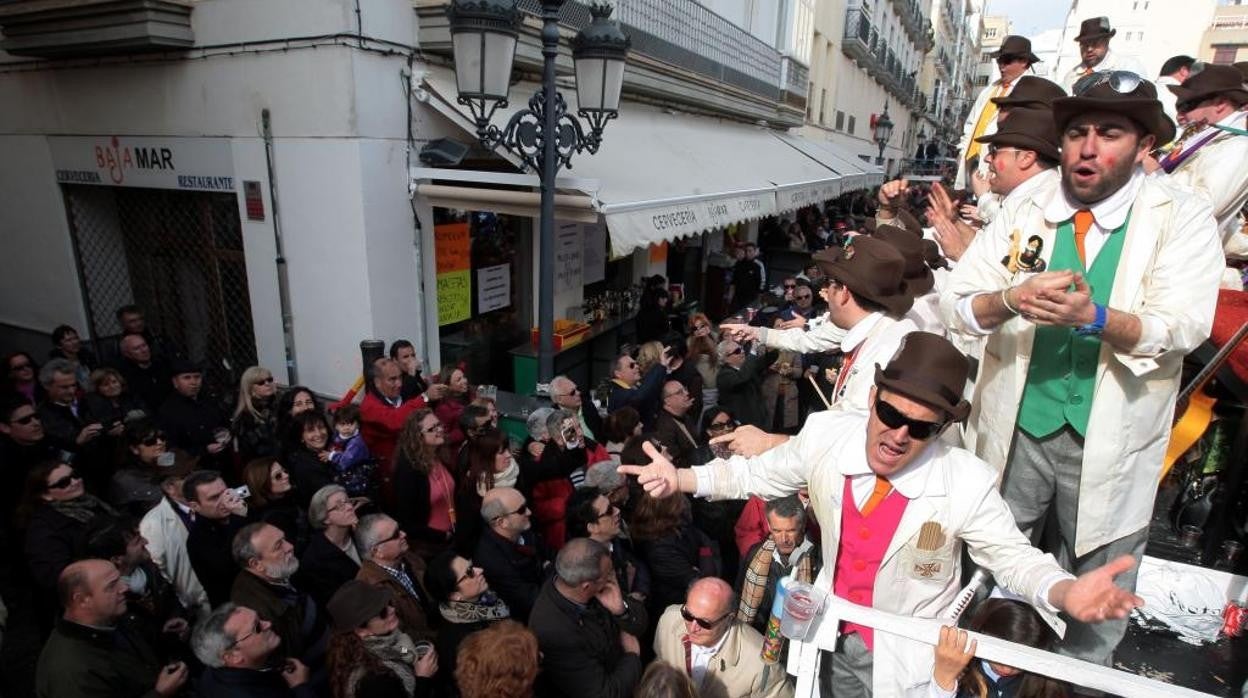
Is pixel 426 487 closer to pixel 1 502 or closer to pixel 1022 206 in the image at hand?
pixel 1 502

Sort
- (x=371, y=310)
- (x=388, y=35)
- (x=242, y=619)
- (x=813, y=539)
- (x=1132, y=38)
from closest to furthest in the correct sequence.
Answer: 1. (x=242, y=619)
2. (x=813, y=539)
3. (x=388, y=35)
4. (x=371, y=310)
5. (x=1132, y=38)

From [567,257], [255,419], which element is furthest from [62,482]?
[567,257]

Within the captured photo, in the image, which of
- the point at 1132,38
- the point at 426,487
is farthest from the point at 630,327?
the point at 1132,38

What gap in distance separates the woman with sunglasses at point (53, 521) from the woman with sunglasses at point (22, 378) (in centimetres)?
233

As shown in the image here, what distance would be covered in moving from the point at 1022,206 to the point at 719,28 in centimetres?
1078

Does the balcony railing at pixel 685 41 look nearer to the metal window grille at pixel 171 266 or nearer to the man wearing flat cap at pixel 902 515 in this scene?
the metal window grille at pixel 171 266

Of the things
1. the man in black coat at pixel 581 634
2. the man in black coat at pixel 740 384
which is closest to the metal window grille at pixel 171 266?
the man in black coat at pixel 740 384

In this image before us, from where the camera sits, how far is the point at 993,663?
1.80m

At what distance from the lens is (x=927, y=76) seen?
4506cm

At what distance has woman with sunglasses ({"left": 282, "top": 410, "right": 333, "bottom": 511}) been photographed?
445cm

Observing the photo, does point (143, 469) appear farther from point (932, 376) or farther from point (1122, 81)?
point (1122, 81)

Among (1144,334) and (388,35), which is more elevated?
(388,35)

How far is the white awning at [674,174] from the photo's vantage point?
236 inches

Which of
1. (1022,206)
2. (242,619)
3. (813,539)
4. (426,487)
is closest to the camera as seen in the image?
(1022,206)
